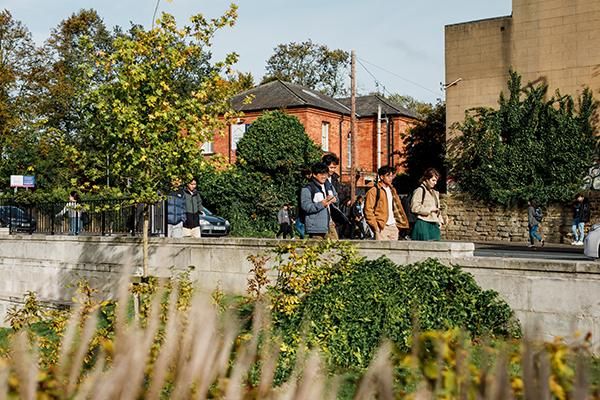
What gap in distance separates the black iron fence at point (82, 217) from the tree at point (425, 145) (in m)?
23.4

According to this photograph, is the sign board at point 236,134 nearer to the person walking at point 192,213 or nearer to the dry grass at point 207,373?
the person walking at point 192,213

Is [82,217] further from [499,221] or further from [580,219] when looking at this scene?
[499,221]

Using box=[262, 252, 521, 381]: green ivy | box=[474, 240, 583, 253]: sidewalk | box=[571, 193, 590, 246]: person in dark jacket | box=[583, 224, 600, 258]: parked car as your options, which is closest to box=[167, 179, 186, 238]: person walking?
box=[262, 252, 521, 381]: green ivy

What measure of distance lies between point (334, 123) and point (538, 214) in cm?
2156

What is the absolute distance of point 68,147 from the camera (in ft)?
45.2

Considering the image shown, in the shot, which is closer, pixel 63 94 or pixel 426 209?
pixel 426 209

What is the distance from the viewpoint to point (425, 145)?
41.5m

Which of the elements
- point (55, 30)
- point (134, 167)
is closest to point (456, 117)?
point (134, 167)

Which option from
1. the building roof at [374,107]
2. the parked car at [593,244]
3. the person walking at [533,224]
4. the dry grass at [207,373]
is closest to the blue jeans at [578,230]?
the person walking at [533,224]

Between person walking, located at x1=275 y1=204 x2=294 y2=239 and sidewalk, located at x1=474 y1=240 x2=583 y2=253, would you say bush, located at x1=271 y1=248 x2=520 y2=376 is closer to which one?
sidewalk, located at x1=474 y1=240 x2=583 y2=253

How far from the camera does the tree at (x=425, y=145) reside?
41.1 m

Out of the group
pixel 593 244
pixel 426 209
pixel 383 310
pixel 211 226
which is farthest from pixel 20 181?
pixel 383 310

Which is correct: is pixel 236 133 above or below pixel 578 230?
above

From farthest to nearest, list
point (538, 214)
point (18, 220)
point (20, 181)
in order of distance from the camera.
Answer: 1. point (20, 181)
2. point (538, 214)
3. point (18, 220)
